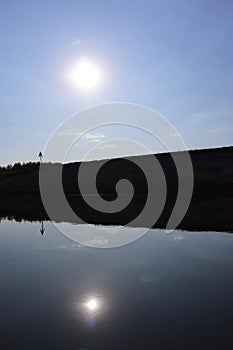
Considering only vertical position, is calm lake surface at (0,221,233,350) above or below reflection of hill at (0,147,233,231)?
below

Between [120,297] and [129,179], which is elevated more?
[129,179]

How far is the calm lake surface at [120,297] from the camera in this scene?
656 cm

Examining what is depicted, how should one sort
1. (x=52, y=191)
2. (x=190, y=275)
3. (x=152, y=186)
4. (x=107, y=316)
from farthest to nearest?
(x=52, y=191)
(x=152, y=186)
(x=190, y=275)
(x=107, y=316)

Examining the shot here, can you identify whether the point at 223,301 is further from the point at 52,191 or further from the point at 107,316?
the point at 52,191

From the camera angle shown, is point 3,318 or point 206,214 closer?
point 3,318

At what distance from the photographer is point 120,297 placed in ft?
29.2

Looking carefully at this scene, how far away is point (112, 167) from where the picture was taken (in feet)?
220

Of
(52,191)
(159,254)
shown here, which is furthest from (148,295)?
(52,191)

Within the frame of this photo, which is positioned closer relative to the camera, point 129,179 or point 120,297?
point 120,297

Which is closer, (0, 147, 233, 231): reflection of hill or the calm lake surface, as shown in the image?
the calm lake surface

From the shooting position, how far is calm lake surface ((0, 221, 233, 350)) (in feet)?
21.5

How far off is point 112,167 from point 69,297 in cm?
5825

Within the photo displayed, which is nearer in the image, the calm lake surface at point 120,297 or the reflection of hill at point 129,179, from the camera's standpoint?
the calm lake surface at point 120,297

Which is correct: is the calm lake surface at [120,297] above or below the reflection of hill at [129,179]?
below
